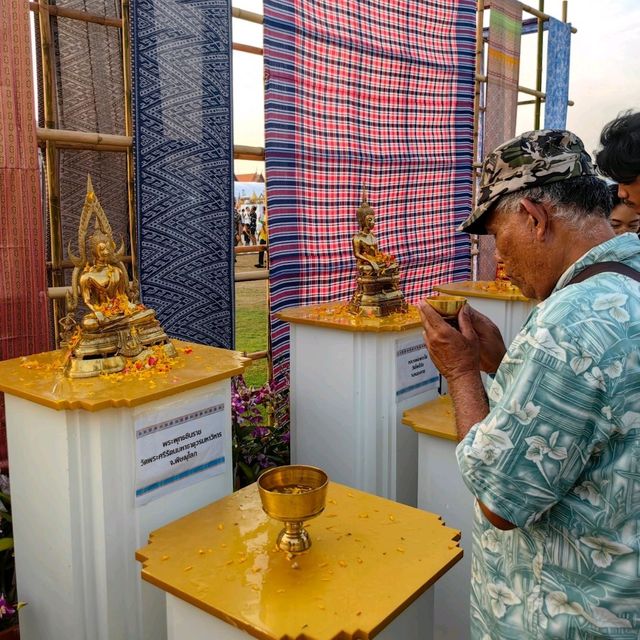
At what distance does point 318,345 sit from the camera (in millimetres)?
3051

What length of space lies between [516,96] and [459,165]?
141cm

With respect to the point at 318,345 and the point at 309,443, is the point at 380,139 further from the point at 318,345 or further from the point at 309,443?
the point at 309,443

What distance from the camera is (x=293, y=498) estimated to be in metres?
1.41

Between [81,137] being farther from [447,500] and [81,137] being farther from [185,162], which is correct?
[447,500]

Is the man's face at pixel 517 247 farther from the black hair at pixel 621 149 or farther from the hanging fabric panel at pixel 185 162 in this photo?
the hanging fabric panel at pixel 185 162

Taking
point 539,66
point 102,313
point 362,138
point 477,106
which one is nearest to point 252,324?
point 477,106

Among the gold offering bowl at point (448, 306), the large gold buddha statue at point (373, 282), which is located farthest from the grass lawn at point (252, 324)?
the gold offering bowl at point (448, 306)

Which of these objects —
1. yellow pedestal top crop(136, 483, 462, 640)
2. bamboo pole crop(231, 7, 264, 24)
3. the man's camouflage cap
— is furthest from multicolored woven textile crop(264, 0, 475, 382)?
the man's camouflage cap

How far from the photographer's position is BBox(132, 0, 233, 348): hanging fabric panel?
9.58ft

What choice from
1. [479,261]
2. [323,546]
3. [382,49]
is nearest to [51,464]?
[323,546]

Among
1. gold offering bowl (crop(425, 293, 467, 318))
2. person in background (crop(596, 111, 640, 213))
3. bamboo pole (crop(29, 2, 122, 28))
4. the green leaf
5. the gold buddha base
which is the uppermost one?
bamboo pole (crop(29, 2, 122, 28))

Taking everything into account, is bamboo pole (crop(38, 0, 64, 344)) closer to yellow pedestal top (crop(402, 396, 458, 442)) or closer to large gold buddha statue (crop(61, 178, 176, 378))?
large gold buddha statue (crop(61, 178, 176, 378))

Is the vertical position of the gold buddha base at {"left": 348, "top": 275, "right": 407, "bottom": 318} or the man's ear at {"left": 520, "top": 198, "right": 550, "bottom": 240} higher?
the man's ear at {"left": 520, "top": 198, "right": 550, "bottom": 240}

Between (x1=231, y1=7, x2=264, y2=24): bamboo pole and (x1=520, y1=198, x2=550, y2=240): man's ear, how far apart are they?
274 centimetres
